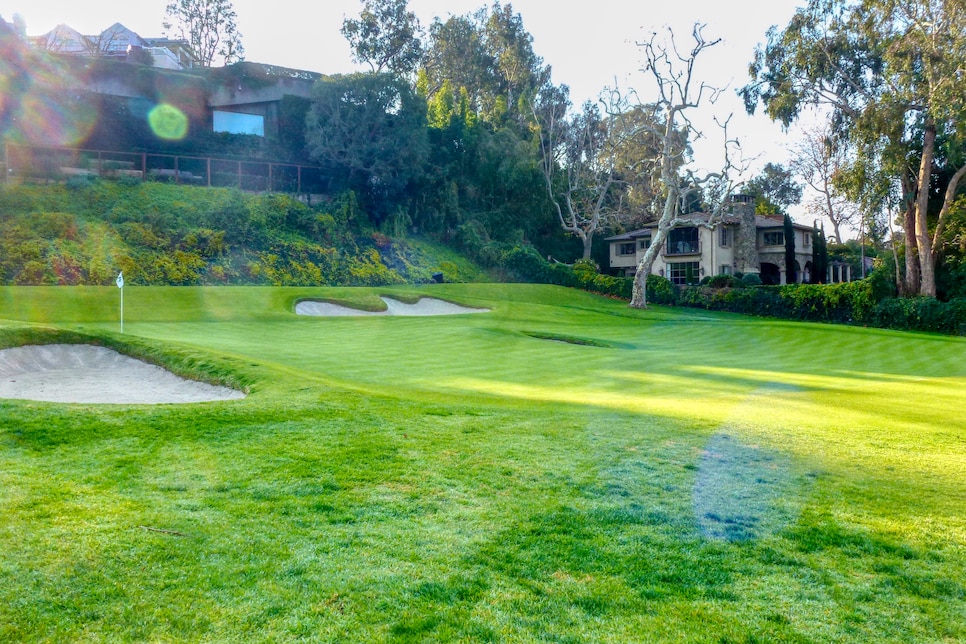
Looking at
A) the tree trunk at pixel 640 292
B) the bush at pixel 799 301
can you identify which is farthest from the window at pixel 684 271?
the tree trunk at pixel 640 292

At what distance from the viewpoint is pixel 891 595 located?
4238 millimetres

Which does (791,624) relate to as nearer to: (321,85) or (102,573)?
(102,573)

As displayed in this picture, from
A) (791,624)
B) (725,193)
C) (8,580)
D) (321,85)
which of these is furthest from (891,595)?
(321,85)

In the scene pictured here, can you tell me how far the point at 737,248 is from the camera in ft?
193

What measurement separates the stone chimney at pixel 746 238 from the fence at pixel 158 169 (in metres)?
32.9

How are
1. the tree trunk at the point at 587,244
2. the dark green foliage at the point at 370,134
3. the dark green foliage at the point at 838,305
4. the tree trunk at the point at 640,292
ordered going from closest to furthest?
the dark green foliage at the point at 838,305
the tree trunk at the point at 640,292
the dark green foliage at the point at 370,134
the tree trunk at the point at 587,244

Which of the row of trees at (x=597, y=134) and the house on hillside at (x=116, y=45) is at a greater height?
the house on hillside at (x=116, y=45)

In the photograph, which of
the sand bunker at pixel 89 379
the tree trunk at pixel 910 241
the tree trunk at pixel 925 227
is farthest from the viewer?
the tree trunk at pixel 910 241

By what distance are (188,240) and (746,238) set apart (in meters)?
42.7

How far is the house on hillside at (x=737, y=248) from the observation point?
189 ft

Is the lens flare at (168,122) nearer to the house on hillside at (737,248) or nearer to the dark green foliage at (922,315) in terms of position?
the house on hillside at (737,248)

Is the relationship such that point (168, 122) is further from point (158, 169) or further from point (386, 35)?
point (386, 35)

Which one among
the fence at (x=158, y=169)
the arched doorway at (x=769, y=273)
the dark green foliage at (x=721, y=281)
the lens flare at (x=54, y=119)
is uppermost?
the lens flare at (x=54, y=119)

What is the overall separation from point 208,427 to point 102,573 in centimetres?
355
